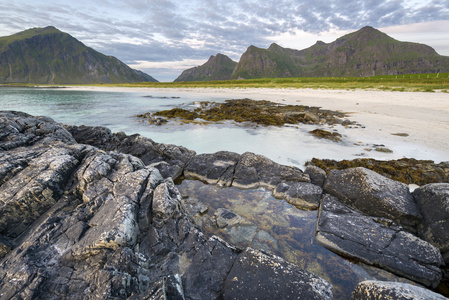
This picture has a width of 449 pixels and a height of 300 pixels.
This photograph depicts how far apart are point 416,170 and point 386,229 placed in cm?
447

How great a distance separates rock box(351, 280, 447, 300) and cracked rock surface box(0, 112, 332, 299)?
509 millimetres

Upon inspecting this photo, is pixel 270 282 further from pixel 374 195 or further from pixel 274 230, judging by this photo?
pixel 374 195

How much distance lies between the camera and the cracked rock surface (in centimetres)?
317

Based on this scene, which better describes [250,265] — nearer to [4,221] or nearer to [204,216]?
[204,216]

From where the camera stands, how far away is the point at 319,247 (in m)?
4.61

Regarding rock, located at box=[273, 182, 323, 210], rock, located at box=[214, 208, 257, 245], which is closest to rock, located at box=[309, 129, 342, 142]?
rock, located at box=[273, 182, 323, 210]

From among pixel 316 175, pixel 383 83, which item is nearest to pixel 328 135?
pixel 316 175

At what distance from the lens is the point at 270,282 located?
317cm

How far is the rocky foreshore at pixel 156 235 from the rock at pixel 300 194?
3cm

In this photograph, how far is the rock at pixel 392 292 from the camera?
2596mm

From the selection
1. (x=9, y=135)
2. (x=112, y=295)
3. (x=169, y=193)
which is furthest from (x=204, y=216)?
(x=9, y=135)

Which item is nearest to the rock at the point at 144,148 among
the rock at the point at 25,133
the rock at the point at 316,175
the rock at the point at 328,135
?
the rock at the point at 25,133

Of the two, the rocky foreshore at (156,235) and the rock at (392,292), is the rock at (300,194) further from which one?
the rock at (392,292)

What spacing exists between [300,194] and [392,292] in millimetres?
3534
